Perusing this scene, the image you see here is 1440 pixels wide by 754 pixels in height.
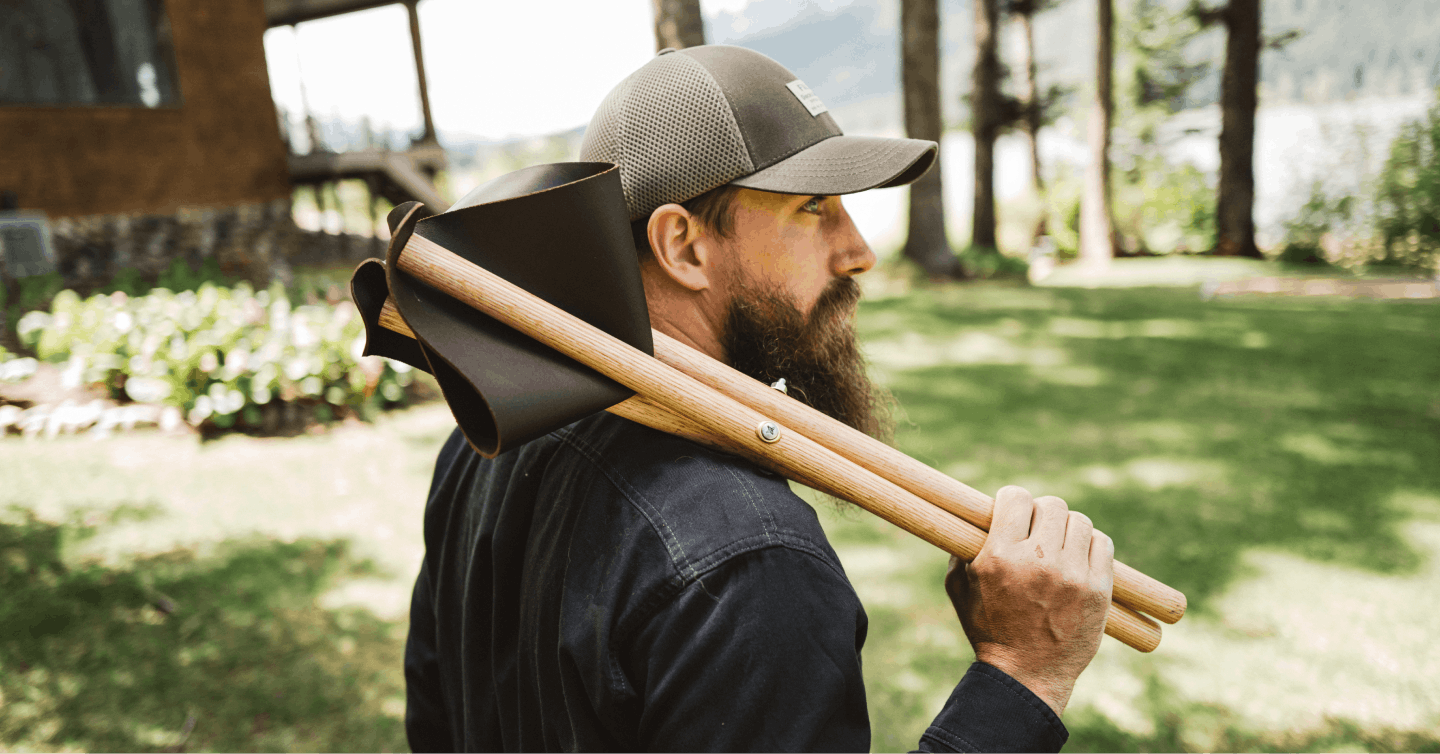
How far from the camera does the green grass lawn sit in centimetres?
333

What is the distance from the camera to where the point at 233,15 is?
38.4ft

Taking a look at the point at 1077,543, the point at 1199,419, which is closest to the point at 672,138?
the point at 1077,543

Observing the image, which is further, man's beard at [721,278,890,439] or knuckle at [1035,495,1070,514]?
man's beard at [721,278,890,439]

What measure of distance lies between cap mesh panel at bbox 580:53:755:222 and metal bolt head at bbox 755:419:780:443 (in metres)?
0.47

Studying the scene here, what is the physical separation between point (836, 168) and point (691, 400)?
0.56m

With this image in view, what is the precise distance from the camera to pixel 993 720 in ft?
3.84

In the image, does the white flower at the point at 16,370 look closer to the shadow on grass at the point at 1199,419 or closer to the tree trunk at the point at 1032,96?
the shadow on grass at the point at 1199,419

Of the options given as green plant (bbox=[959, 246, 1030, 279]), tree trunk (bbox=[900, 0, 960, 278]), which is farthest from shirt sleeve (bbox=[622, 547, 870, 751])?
green plant (bbox=[959, 246, 1030, 279])

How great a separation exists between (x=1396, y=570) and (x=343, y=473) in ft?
20.8

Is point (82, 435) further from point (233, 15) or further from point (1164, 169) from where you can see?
point (1164, 169)

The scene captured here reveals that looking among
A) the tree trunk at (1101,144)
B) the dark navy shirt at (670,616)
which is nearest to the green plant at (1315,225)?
the tree trunk at (1101,144)

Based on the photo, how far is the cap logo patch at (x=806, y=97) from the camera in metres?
1.57

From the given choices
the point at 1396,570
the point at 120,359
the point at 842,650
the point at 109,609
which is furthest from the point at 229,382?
the point at 1396,570

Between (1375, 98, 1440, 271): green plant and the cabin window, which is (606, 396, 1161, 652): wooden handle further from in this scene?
(1375, 98, 1440, 271): green plant
